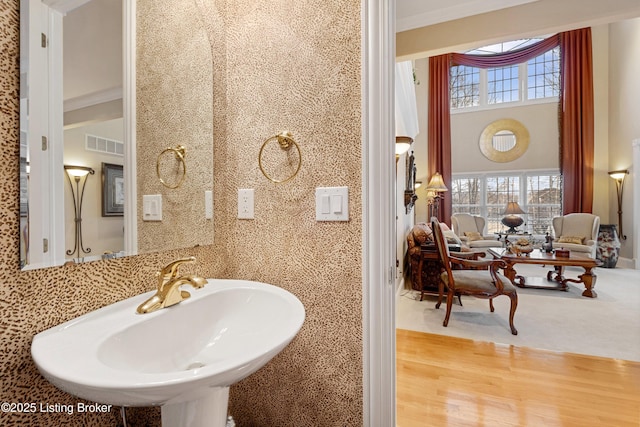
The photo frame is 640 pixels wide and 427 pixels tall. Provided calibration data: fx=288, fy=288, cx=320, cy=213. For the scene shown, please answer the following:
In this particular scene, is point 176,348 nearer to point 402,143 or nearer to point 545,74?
point 402,143

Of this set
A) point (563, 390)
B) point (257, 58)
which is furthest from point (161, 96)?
point (563, 390)

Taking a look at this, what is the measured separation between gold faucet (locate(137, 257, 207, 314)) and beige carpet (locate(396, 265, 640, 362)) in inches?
96.1

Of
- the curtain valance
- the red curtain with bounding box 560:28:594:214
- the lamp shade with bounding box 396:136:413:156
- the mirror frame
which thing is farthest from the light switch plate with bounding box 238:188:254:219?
the curtain valance

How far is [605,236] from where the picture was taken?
18.1ft

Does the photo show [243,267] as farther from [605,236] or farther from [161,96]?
[605,236]

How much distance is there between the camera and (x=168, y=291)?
0.83m

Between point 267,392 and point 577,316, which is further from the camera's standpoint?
point 577,316

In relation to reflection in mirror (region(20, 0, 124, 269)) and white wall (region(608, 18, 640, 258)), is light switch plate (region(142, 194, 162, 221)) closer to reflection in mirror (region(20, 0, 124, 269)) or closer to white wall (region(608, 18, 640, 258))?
reflection in mirror (region(20, 0, 124, 269))

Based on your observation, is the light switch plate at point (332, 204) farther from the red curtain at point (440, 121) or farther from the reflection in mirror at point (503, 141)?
the reflection in mirror at point (503, 141)

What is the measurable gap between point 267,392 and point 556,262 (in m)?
3.82

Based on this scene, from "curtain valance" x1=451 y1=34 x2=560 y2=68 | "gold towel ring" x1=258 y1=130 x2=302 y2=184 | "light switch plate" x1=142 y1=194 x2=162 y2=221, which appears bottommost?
"light switch plate" x1=142 y1=194 x2=162 y2=221

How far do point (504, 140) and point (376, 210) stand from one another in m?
7.37

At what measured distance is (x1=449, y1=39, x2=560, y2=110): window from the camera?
21.2 feet

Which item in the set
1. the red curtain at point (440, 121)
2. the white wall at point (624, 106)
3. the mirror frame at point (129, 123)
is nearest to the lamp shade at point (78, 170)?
the mirror frame at point (129, 123)
